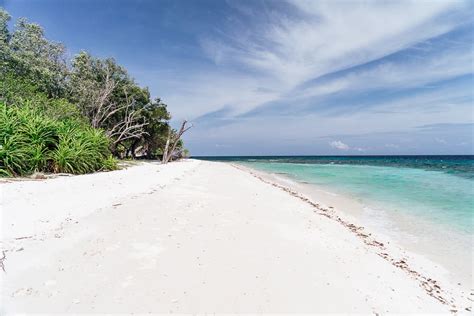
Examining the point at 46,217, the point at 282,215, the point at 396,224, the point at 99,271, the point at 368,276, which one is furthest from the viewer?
the point at 396,224

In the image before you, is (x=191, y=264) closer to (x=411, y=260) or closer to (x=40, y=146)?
(x=411, y=260)

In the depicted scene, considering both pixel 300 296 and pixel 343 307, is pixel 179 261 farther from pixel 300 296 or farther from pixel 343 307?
pixel 343 307

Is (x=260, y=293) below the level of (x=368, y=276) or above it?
above

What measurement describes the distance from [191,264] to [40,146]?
28.2 feet

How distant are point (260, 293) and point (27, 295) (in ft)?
7.09

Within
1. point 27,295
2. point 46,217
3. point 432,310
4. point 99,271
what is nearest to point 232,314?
point 99,271

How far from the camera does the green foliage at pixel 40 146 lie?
7.95 meters

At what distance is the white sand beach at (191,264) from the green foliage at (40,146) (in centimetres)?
261

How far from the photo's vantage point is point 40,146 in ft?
29.1

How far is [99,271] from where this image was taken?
281 centimetres

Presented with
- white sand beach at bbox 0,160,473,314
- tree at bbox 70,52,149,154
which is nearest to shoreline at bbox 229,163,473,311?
white sand beach at bbox 0,160,473,314

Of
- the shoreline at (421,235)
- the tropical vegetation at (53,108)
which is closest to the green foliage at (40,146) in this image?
the tropical vegetation at (53,108)

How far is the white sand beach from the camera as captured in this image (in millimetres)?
2447

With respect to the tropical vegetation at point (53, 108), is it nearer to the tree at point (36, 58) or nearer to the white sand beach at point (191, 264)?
the tree at point (36, 58)
